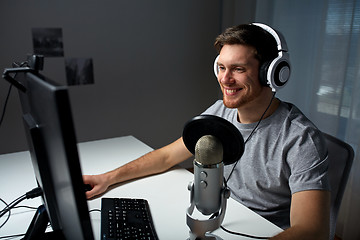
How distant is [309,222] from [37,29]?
7.11 feet

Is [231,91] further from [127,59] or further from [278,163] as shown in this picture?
[127,59]

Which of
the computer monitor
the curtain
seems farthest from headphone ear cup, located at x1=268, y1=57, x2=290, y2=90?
the curtain

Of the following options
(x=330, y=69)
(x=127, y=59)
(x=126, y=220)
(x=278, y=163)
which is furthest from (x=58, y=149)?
(x=127, y=59)

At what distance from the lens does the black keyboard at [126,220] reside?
0.89m

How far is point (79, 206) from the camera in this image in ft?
1.46

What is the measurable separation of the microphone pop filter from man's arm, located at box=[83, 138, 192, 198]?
21.1 inches

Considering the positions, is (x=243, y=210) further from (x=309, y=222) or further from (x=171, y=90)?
(x=171, y=90)

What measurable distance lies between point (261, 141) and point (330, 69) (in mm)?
1115

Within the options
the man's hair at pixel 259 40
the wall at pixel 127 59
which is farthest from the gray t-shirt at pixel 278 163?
the wall at pixel 127 59

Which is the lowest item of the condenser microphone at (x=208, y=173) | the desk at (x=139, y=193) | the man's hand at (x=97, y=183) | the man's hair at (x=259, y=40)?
the desk at (x=139, y=193)

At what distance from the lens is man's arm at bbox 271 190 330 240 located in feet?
2.84

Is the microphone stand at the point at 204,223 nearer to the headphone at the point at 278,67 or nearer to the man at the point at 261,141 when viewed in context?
the man at the point at 261,141

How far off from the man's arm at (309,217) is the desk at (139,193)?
0.09 m

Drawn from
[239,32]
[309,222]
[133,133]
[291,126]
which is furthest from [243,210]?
[133,133]
